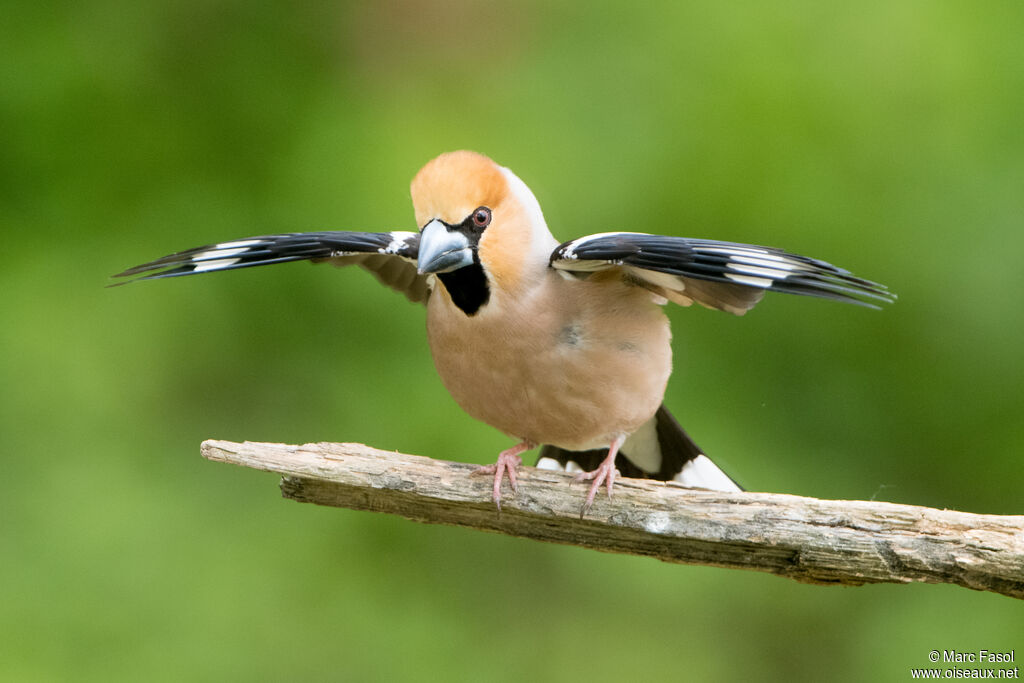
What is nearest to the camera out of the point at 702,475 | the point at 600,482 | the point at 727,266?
the point at 727,266

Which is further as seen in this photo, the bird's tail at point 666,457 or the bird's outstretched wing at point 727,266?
the bird's tail at point 666,457

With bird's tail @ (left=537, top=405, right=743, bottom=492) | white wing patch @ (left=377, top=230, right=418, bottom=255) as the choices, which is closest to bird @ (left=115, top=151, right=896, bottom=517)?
white wing patch @ (left=377, top=230, right=418, bottom=255)

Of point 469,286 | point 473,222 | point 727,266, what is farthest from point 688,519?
point 473,222

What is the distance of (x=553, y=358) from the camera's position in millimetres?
3303

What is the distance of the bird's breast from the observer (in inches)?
129

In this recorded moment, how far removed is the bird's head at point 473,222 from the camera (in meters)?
3.12

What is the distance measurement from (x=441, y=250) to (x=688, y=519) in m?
1.02

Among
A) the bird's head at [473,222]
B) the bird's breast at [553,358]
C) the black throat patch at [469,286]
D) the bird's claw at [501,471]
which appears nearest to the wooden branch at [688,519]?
the bird's claw at [501,471]

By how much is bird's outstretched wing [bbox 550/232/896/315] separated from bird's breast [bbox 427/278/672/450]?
0.22 meters

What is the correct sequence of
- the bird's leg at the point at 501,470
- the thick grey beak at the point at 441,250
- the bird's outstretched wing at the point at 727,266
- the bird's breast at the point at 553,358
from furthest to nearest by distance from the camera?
the bird's breast at the point at 553,358
the bird's leg at the point at 501,470
the thick grey beak at the point at 441,250
the bird's outstretched wing at the point at 727,266

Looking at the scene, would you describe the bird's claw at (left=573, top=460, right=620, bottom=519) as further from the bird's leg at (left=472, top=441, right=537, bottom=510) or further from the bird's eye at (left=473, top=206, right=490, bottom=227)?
the bird's eye at (left=473, top=206, right=490, bottom=227)

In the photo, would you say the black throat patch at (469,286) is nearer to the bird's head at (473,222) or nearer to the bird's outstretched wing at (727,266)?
the bird's head at (473,222)

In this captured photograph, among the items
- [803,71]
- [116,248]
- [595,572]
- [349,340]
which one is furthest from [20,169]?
[803,71]

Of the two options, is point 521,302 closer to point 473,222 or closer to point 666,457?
point 473,222
